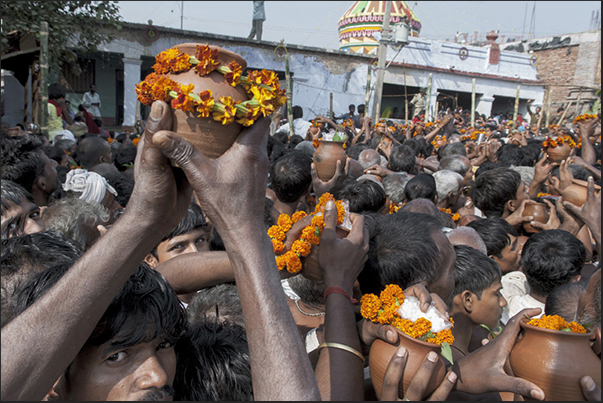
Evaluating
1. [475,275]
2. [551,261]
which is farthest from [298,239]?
[551,261]

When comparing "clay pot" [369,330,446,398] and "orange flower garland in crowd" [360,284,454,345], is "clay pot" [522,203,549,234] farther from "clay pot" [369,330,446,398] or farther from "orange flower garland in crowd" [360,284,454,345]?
"clay pot" [369,330,446,398]

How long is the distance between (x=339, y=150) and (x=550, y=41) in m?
41.6

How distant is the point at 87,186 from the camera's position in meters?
4.10

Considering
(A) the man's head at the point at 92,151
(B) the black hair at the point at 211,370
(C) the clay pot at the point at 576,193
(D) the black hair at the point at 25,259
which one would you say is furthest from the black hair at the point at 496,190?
(A) the man's head at the point at 92,151

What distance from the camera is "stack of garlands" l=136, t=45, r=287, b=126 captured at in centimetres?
148

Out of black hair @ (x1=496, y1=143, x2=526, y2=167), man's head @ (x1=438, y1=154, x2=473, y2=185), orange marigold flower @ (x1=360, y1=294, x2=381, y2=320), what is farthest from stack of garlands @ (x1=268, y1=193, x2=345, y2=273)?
black hair @ (x1=496, y1=143, x2=526, y2=167)

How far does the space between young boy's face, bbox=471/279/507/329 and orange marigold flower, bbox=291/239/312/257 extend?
49.1 inches

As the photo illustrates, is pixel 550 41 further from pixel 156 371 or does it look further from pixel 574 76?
pixel 156 371

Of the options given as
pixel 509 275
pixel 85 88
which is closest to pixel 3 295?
pixel 509 275

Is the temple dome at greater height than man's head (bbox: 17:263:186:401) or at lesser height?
greater

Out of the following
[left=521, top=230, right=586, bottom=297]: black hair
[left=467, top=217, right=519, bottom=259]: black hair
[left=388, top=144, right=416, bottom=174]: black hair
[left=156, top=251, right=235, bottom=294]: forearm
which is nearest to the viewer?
[left=156, top=251, right=235, bottom=294]: forearm

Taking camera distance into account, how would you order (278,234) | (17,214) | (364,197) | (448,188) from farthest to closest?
(448,188)
(364,197)
(17,214)
(278,234)

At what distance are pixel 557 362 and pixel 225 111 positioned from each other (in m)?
1.55

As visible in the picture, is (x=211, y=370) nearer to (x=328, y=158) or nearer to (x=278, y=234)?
(x=278, y=234)
